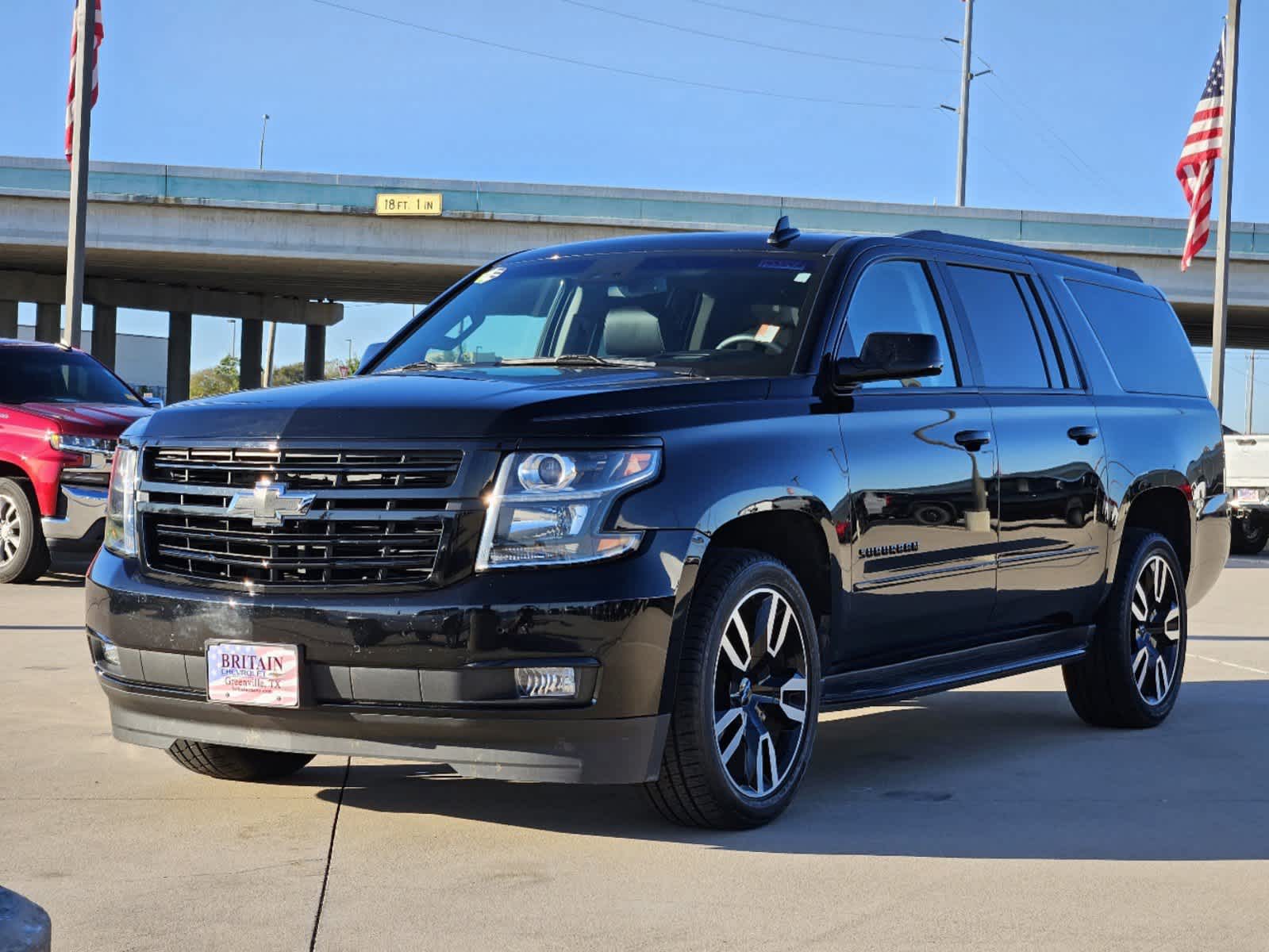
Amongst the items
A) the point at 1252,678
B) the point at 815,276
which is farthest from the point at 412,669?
the point at 1252,678

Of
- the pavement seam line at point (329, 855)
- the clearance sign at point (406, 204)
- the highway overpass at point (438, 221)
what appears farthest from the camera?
the clearance sign at point (406, 204)

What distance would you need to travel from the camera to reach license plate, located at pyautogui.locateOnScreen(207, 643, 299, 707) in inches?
203

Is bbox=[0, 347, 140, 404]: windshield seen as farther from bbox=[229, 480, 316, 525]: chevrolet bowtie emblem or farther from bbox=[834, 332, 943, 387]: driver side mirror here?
bbox=[834, 332, 943, 387]: driver side mirror

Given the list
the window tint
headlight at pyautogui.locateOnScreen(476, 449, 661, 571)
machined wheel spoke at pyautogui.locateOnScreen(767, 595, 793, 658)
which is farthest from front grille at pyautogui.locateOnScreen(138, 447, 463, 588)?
the window tint

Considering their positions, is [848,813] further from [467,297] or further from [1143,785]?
[467,297]

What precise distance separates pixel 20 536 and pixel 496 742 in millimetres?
9325

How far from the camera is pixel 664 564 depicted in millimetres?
5160

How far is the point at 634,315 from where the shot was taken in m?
6.57

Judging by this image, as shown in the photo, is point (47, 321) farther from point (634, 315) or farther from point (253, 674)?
point (253, 674)

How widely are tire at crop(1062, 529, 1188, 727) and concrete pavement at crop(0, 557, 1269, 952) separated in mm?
311

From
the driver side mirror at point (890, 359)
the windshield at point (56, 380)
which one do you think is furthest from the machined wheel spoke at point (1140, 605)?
the windshield at point (56, 380)

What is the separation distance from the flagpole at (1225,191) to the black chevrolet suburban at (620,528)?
74.9 feet

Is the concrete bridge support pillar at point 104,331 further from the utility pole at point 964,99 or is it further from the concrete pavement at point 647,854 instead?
the concrete pavement at point 647,854

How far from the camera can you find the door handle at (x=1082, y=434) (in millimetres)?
7520
